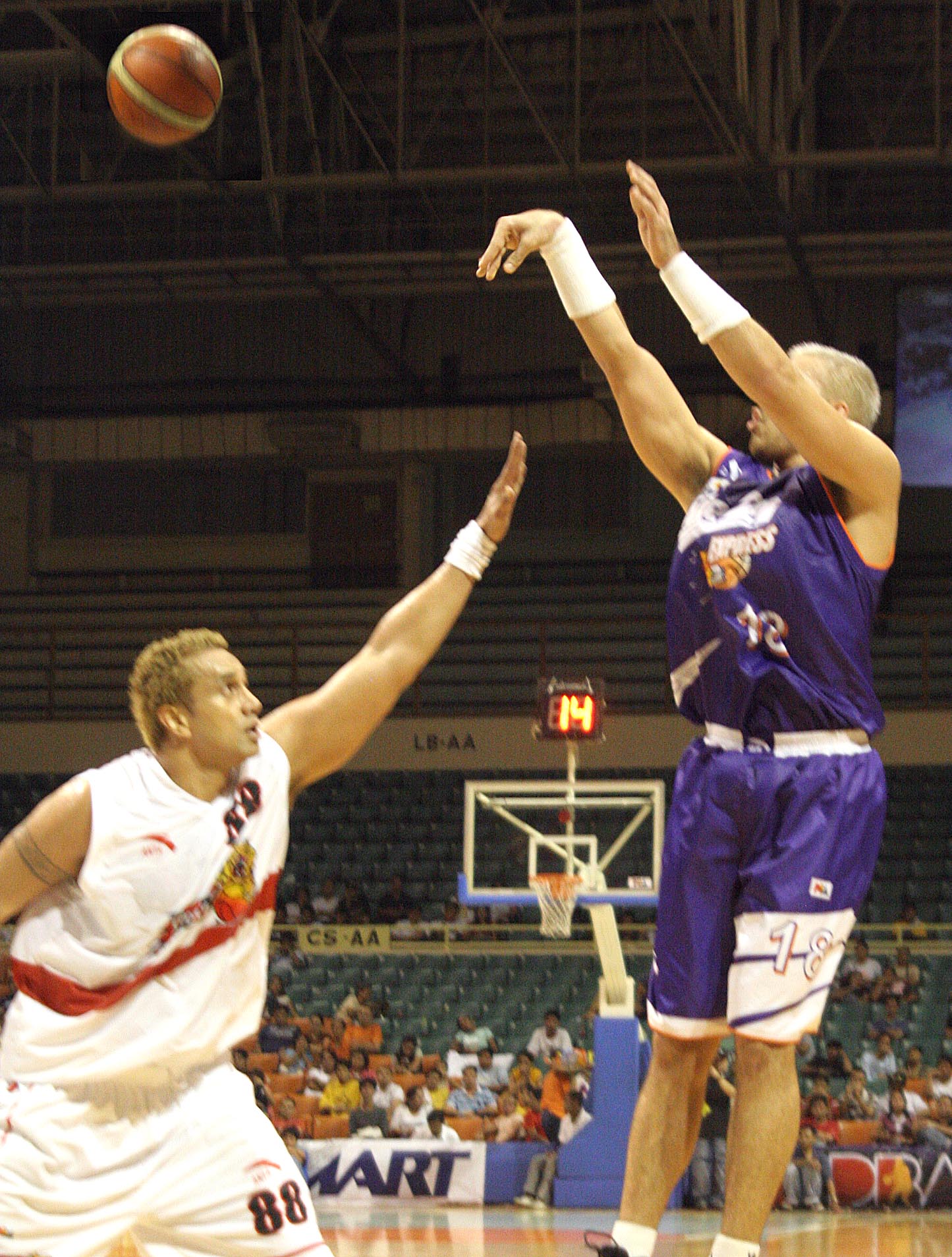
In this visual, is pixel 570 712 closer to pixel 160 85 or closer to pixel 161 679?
pixel 160 85

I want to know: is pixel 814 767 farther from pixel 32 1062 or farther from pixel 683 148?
pixel 683 148

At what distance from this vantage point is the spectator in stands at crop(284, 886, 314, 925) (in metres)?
17.1

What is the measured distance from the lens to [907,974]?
49.5 ft

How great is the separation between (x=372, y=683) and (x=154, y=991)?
835 millimetres

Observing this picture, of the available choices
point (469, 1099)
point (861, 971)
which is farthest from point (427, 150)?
point (469, 1099)

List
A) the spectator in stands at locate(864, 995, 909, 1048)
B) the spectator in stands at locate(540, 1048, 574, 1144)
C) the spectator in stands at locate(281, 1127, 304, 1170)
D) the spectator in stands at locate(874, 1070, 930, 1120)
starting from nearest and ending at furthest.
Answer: the spectator in stands at locate(281, 1127, 304, 1170) < the spectator in stands at locate(540, 1048, 574, 1144) < the spectator in stands at locate(874, 1070, 930, 1120) < the spectator in stands at locate(864, 995, 909, 1048)

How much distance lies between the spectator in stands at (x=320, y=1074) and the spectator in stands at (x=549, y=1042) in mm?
1561

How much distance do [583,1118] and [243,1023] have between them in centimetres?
795

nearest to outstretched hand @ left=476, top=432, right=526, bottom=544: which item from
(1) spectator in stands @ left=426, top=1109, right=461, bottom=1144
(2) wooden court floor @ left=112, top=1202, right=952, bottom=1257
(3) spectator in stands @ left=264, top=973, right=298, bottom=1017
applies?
(2) wooden court floor @ left=112, top=1202, right=952, bottom=1257

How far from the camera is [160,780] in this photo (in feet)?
12.3

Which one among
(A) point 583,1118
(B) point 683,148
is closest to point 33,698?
(B) point 683,148

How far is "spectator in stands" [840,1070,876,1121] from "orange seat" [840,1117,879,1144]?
0.19 m

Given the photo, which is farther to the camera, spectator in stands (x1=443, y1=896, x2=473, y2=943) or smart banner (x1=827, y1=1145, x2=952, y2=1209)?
spectator in stands (x1=443, y1=896, x2=473, y2=943)

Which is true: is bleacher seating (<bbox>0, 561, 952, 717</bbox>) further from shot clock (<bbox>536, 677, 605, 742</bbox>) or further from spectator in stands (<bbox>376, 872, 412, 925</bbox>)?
shot clock (<bbox>536, 677, 605, 742</bbox>)
